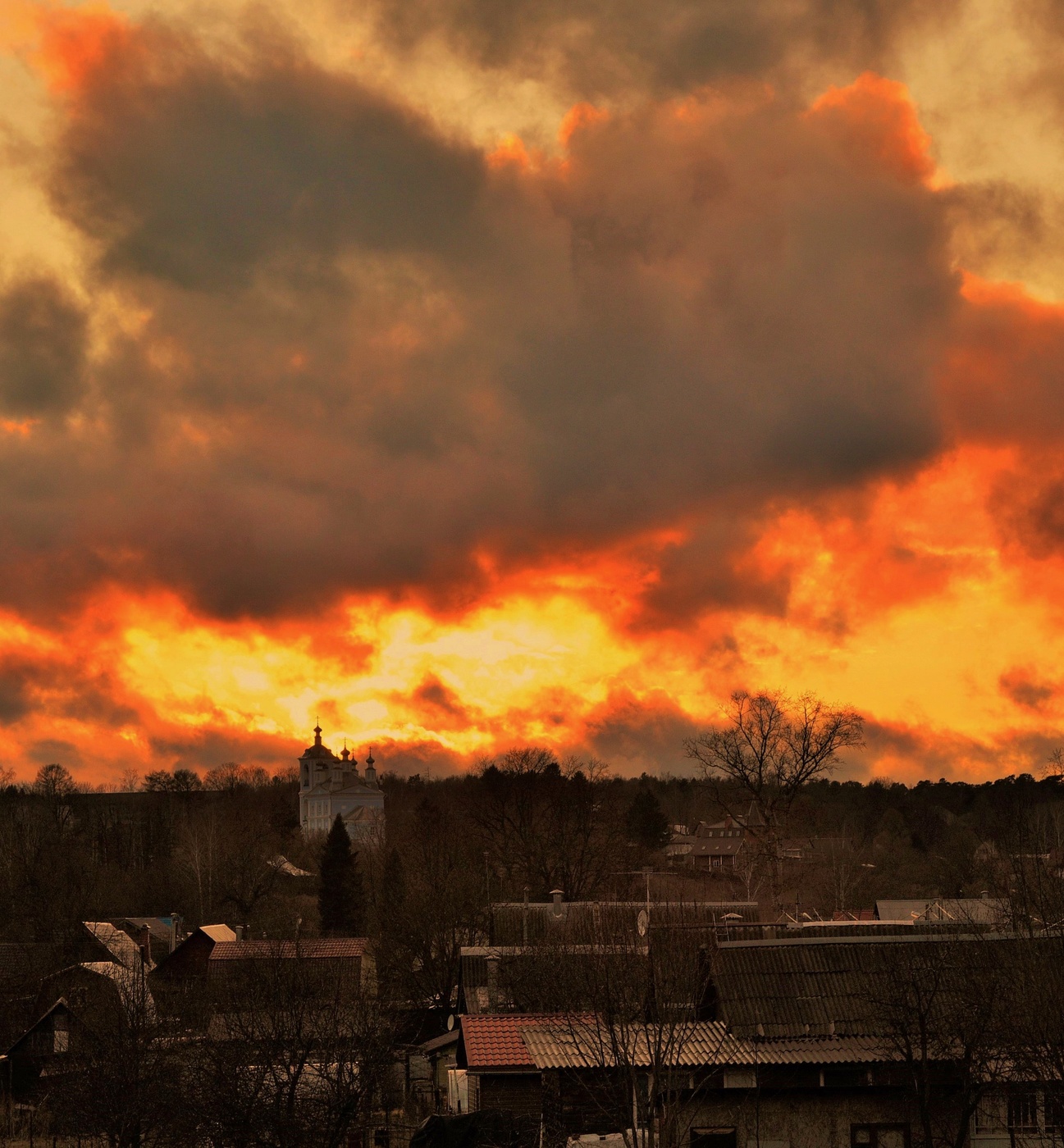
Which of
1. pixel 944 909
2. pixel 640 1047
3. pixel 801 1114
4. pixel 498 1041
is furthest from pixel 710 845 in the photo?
pixel 640 1047

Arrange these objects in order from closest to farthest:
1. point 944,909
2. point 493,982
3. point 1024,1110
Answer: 1. point 1024,1110
2. point 493,982
3. point 944,909

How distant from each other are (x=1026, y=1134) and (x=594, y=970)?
8.93 meters

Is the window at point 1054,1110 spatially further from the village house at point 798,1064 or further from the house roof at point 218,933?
the house roof at point 218,933

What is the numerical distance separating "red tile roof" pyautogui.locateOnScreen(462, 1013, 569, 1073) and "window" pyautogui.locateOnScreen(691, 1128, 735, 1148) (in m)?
3.40

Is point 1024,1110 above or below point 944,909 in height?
below

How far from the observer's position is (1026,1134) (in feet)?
79.9

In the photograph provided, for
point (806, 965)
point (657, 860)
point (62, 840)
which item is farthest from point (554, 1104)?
point (62, 840)

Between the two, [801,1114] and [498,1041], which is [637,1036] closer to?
[801,1114]

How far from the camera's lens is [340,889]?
82.5 metres

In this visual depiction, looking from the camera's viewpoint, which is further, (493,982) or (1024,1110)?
(493,982)

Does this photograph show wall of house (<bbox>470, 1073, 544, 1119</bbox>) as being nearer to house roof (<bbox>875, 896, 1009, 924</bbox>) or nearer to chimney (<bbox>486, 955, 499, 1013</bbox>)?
chimney (<bbox>486, 955, 499, 1013</bbox>)

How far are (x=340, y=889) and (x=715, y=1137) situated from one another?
60.7 m

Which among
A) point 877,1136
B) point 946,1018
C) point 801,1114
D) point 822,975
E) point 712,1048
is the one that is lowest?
point 877,1136

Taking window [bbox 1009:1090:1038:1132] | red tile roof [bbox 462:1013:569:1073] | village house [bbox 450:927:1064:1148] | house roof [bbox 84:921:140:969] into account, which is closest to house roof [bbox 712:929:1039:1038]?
village house [bbox 450:927:1064:1148]
